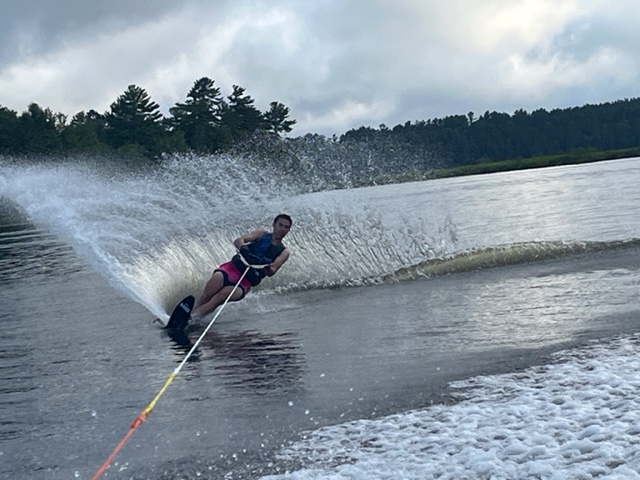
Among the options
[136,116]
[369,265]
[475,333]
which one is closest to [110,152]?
[136,116]

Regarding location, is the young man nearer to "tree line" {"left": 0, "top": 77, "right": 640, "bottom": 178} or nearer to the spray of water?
the spray of water

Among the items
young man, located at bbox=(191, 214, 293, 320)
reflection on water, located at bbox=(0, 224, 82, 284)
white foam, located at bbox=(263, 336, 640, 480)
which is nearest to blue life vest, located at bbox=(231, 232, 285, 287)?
young man, located at bbox=(191, 214, 293, 320)

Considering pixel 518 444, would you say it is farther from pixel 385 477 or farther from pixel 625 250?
pixel 625 250

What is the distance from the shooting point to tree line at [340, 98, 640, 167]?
79000 mm

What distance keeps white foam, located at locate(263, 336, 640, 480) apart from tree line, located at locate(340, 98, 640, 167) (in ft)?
212

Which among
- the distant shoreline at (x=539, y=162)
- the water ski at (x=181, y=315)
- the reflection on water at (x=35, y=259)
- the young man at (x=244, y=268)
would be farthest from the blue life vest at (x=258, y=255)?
the distant shoreline at (x=539, y=162)

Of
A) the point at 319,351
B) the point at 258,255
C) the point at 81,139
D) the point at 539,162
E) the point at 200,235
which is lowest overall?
the point at 539,162

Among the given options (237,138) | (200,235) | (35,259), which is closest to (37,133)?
(237,138)

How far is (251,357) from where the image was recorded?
791 cm

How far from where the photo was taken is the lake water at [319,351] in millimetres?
4988

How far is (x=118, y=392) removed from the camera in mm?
6879

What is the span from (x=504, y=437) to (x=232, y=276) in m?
5.75

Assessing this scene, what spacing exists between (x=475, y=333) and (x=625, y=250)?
21.2 feet

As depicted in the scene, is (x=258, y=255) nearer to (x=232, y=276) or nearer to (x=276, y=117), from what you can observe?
(x=232, y=276)
